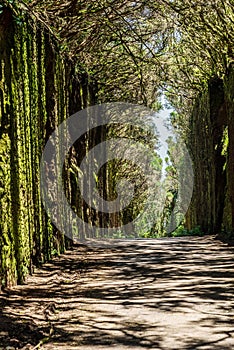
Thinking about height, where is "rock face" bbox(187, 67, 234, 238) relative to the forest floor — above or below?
above

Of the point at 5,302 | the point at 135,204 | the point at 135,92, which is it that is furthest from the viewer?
the point at 135,204

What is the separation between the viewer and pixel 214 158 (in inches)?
690

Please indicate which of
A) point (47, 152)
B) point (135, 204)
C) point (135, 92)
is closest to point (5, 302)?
point (47, 152)

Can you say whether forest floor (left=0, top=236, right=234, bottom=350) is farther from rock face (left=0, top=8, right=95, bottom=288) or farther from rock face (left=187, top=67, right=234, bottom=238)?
rock face (left=187, top=67, right=234, bottom=238)

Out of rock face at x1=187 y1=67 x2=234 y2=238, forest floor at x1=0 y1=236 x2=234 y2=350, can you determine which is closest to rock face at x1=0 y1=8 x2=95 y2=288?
forest floor at x1=0 y1=236 x2=234 y2=350

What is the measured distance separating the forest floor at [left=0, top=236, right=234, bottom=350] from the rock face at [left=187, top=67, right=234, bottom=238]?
5.31m

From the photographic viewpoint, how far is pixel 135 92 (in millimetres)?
22891

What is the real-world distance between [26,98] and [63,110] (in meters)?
3.86

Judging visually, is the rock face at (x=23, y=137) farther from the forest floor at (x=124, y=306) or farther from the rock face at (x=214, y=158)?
the rock face at (x=214, y=158)

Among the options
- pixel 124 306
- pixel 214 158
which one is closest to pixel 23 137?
pixel 124 306

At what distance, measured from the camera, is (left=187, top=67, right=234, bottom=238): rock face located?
1600 cm

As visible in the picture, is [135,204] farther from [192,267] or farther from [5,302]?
[5,302]

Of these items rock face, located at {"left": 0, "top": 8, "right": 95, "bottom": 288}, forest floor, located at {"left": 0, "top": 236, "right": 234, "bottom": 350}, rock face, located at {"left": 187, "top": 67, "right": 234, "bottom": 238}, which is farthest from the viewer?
rock face, located at {"left": 187, "top": 67, "right": 234, "bottom": 238}

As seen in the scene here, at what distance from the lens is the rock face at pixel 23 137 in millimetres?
8016
